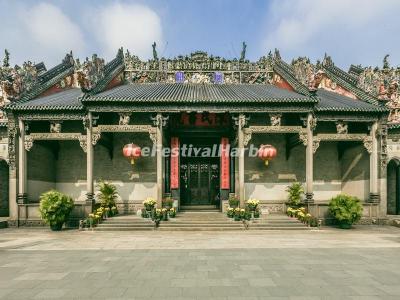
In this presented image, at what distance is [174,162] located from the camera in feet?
56.6

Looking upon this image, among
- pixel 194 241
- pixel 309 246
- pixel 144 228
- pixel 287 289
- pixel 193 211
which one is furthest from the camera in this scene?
pixel 193 211

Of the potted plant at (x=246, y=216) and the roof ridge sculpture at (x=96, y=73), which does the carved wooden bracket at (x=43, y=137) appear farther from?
the potted plant at (x=246, y=216)

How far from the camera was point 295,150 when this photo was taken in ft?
58.6

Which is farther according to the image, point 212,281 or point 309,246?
point 309,246

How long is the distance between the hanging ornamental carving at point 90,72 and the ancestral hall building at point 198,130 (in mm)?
68

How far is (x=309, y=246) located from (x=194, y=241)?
363 centimetres

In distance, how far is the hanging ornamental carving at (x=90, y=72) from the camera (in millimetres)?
14805

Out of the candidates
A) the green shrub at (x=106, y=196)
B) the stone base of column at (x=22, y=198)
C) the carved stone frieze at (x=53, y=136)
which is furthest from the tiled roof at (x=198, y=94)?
the stone base of column at (x=22, y=198)

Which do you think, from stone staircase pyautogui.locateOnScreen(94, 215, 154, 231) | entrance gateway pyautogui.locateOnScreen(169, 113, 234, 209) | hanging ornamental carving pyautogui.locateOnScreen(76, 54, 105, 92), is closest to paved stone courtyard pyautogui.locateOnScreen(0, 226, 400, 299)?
stone staircase pyautogui.locateOnScreen(94, 215, 154, 231)

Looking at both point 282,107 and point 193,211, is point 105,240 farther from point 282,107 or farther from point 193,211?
point 282,107

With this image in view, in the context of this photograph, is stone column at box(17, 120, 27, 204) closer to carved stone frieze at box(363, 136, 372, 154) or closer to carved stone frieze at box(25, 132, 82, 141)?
carved stone frieze at box(25, 132, 82, 141)

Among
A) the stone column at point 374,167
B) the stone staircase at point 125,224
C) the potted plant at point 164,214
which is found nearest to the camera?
the stone staircase at point 125,224

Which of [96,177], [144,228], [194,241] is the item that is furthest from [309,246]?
[96,177]

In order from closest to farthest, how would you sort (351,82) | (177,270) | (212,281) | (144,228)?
1. (212,281)
2. (177,270)
3. (144,228)
4. (351,82)
